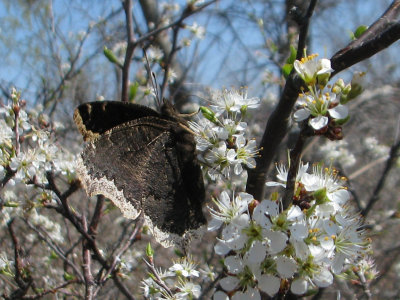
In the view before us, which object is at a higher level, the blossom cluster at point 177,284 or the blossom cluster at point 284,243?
the blossom cluster at point 284,243

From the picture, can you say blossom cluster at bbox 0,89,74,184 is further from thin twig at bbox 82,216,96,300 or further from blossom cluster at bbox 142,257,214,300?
blossom cluster at bbox 142,257,214,300

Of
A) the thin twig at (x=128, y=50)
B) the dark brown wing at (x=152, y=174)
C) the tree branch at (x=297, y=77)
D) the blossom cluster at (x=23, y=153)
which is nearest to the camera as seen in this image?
the tree branch at (x=297, y=77)

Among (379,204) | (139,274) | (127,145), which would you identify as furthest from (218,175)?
(379,204)

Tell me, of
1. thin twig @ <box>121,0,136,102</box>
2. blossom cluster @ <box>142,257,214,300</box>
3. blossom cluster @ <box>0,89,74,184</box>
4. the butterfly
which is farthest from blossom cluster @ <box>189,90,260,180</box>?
blossom cluster @ <box>0,89,74,184</box>

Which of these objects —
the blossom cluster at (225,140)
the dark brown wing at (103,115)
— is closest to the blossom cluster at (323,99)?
the blossom cluster at (225,140)

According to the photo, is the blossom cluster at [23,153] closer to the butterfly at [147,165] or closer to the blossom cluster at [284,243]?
the butterfly at [147,165]

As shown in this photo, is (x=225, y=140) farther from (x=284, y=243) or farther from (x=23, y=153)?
(x=23, y=153)
